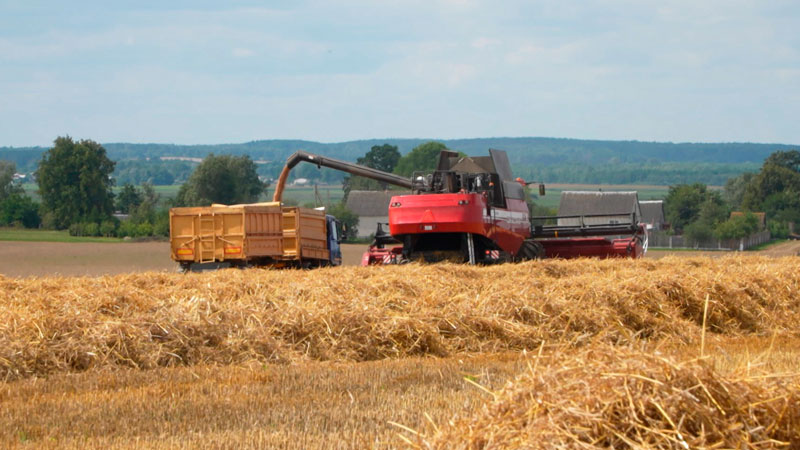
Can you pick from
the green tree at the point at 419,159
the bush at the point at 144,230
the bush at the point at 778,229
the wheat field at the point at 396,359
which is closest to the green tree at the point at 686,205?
the bush at the point at 778,229

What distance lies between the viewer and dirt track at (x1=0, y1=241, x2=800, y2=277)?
39031 millimetres

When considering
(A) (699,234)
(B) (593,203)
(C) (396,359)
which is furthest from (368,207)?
(C) (396,359)

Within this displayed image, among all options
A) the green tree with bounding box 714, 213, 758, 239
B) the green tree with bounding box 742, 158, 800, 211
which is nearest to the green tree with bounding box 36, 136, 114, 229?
the green tree with bounding box 714, 213, 758, 239

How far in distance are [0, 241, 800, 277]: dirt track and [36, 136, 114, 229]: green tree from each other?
24162 mm

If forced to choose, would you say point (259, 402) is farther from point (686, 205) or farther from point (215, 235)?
point (686, 205)

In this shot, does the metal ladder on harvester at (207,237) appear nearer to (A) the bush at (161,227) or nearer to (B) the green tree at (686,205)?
(A) the bush at (161,227)

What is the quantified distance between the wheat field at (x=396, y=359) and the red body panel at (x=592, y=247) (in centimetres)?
938

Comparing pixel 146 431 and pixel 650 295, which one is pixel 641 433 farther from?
pixel 650 295

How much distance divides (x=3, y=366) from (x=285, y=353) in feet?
9.66

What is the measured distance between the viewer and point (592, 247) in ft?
87.1

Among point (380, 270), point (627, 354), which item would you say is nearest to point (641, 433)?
point (627, 354)

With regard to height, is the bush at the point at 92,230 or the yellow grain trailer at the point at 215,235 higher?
the yellow grain trailer at the point at 215,235

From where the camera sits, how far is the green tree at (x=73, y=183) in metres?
83.2

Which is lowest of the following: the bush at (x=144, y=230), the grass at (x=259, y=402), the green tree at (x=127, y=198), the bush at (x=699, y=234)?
the bush at (x=699, y=234)
